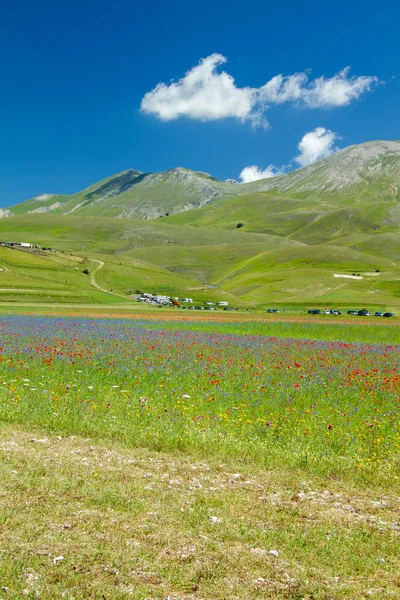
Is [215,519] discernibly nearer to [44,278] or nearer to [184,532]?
[184,532]

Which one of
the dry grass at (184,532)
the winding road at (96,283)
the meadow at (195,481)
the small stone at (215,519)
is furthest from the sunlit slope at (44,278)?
the small stone at (215,519)

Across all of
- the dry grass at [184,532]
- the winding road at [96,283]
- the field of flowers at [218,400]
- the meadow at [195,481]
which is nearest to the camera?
the dry grass at [184,532]

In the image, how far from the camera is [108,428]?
1279cm

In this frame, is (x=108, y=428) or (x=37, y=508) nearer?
(x=37, y=508)

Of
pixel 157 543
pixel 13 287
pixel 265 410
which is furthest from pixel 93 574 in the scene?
pixel 13 287

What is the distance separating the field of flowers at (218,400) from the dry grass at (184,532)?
1.37 metres

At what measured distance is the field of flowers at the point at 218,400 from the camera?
11.8 meters

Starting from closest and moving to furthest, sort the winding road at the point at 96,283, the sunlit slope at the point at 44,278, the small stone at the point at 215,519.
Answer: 1. the small stone at the point at 215,519
2. the sunlit slope at the point at 44,278
3. the winding road at the point at 96,283

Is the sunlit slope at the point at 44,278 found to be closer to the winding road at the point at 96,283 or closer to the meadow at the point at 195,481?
the winding road at the point at 96,283

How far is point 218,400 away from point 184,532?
8367 mm

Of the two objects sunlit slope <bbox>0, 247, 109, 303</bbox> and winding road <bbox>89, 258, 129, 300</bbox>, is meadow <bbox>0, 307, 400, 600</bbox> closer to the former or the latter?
sunlit slope <bbox>0, 247, 109, 303</bbox>

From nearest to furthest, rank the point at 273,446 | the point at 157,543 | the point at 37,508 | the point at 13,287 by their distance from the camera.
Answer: the point at 157,543, the point at 37,508, the point at 273,446, the point at 13,287

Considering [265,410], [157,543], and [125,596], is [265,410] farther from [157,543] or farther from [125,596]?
[125,596]

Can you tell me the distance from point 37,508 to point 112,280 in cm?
15305
